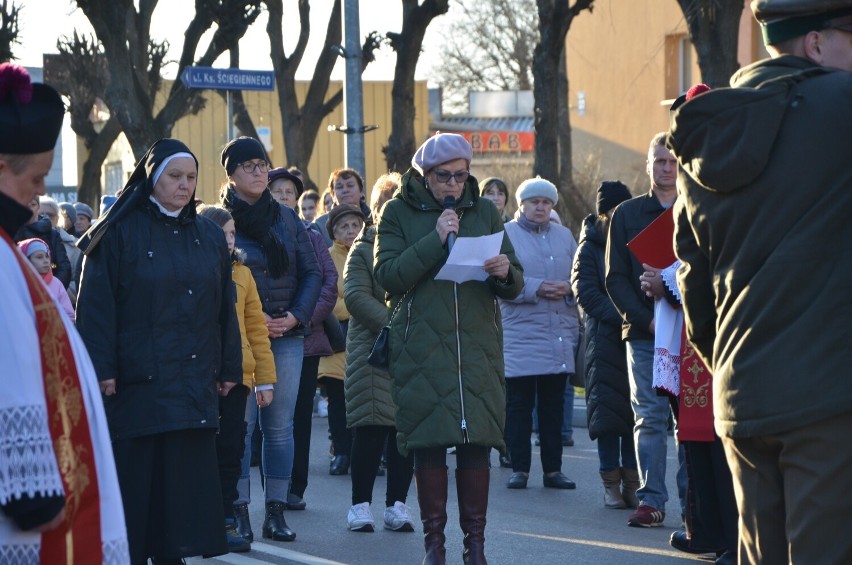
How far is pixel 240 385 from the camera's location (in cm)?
766

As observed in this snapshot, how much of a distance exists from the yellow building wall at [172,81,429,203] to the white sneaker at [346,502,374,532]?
36.6m

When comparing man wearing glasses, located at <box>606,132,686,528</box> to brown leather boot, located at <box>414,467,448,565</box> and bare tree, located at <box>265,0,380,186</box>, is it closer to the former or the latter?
brown leather boot, located at <box>414,467,448,565</box>

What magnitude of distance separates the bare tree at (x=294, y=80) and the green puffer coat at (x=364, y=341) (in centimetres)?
1486

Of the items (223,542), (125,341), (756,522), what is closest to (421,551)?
(223,542)

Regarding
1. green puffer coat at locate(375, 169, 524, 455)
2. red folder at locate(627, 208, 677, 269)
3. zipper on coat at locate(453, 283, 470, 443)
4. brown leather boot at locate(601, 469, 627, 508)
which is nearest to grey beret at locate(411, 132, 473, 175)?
green puffer coat at locate(375, 169, 524, 455)

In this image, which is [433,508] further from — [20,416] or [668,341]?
[20,416]

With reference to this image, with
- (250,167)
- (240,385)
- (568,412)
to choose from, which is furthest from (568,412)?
(240,385)

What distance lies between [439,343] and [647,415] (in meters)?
1.88

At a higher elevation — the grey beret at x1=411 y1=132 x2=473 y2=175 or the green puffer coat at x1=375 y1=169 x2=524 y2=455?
the grey beret at x1=411 y1=132 x2=473 y2=175

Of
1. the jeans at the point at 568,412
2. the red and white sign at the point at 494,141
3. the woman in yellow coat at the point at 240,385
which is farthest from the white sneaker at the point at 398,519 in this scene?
the red and white sign at the point at 494,141

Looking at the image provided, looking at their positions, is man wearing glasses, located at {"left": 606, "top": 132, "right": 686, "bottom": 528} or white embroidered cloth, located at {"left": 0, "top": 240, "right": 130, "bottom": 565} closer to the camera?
white embroidered cloth, located at {"left": 0, "top": 240, "right": 130, "bottom": 565}

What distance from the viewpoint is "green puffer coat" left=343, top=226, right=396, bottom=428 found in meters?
8.68

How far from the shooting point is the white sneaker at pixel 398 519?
840 cm

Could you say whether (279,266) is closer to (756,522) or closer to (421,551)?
(421,551)
